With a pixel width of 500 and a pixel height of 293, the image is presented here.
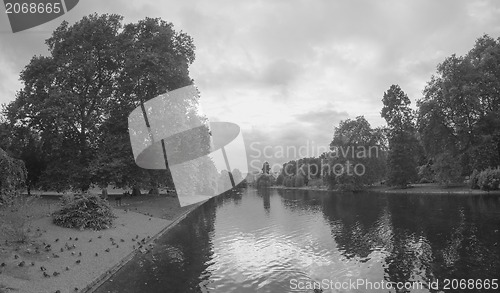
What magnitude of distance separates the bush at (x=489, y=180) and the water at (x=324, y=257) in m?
18.4

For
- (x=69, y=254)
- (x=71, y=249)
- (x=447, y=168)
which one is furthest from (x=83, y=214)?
(x=447, y=168)

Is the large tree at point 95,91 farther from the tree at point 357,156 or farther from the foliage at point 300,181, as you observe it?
the foliage at point 300,181

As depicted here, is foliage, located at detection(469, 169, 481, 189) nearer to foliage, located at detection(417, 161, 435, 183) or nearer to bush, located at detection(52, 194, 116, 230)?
foliage, located at detection(417, 161, 435, 183)

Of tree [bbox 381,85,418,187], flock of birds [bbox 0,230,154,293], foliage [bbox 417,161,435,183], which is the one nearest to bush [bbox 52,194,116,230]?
flock of birds [bbox 0,230,154,293]

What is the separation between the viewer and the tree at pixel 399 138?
203 feet

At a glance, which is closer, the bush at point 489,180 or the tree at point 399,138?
the bush at point 489,180

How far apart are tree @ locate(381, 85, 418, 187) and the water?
3686 centimetres

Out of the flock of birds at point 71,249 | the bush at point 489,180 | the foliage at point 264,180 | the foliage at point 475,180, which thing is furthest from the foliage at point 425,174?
the foliage at point 264,180

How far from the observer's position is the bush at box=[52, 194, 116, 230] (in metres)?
20.4

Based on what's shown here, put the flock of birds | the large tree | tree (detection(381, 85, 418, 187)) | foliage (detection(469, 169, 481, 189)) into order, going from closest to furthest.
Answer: the flock of birds < the large tree < foliage (detection(469, 169, 481, 189)) < tree (detection(381, 85, 418, 187))

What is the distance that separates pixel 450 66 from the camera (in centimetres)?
4953

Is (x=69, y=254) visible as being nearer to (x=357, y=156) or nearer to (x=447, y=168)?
(x=447, y=168)

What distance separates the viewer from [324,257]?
16.4 meters

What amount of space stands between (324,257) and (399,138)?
181 feet
